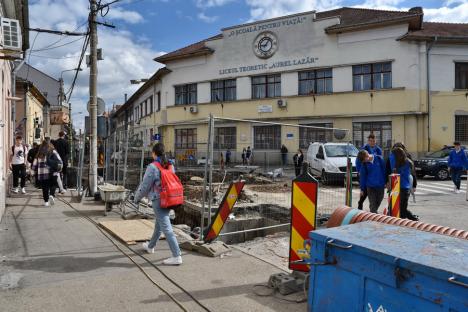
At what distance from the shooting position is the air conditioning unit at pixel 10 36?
9.19 meters

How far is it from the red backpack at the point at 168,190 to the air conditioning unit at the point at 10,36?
5074mm

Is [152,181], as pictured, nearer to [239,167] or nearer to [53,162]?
[239,167]

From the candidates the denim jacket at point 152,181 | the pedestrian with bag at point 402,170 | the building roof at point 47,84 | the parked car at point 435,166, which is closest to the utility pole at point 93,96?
the denim jacket at point 152,181

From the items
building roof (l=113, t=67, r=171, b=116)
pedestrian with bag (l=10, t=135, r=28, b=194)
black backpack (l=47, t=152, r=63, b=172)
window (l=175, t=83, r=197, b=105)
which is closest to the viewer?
black backpack (l=47, t=152, r=63, b=172)

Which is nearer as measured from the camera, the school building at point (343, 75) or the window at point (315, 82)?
the school building at point (343, 75)

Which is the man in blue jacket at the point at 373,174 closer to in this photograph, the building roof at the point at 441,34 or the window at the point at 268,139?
the window at the point at 268,139

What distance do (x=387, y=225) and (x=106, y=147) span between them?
11262 mm

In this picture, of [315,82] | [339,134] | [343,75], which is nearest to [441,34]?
[343,75]

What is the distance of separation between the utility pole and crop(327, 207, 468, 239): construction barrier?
31.8 feet

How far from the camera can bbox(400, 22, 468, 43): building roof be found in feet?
89.8

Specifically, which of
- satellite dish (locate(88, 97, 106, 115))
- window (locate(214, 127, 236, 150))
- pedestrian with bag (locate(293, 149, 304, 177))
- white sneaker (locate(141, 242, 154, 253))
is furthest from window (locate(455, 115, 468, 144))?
white sneaker (locate(141, 242, 154, 253))

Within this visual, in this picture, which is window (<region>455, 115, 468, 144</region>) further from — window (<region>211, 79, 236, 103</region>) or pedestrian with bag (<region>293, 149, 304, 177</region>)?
pedestrian with bag (<region>293, 149, 304, 177</region>)

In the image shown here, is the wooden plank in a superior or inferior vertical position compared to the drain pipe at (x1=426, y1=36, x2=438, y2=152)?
inferior

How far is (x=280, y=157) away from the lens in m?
9.28
